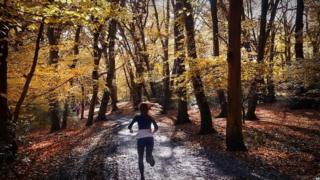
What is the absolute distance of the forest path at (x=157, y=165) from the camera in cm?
1083

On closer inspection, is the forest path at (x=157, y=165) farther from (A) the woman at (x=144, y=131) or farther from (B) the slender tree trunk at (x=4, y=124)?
(B) the slender tree trunk at (x=4, y=124)

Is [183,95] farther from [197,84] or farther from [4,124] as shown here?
[4,124]

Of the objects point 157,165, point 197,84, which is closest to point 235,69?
point 157,165

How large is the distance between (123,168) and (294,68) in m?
9.45

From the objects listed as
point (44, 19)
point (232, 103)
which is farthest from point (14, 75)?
point (232, 103)

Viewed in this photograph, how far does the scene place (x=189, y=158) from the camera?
1317 cm

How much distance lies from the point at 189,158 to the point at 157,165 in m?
1.37

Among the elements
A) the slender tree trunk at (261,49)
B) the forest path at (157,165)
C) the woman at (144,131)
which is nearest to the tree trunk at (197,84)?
the forest path at (157,165)

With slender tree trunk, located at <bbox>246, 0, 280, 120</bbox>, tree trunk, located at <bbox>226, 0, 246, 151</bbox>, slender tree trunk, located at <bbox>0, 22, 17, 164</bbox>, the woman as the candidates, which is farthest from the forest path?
slender tree trunk, located at <bbox>246, 0, 280, 120</bbox>

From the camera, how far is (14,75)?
18562 millimetres

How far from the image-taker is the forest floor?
11.0 meters

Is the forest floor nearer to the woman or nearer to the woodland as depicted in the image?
the woodland

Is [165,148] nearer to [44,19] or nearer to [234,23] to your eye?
[234,23]

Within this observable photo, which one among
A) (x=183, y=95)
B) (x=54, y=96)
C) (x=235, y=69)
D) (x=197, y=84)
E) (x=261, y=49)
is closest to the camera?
(x=235, y=69)
